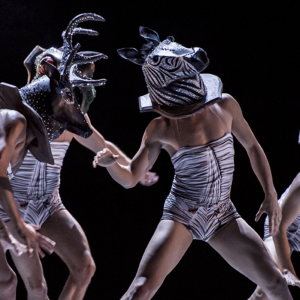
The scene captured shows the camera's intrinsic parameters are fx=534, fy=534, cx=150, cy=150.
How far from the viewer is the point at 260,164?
10.7 feet

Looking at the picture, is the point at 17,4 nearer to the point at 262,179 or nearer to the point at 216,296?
the point at 262,179

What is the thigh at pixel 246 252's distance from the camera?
2916mm

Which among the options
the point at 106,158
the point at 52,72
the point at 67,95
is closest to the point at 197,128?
the point at 106,158

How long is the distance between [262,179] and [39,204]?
1.43 m

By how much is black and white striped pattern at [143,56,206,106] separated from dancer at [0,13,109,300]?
0.36 m

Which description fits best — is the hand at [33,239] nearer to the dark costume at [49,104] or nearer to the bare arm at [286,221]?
the dark costume at [49,104]

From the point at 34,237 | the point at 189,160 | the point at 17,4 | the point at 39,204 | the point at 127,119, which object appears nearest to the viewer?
the point at 34,237

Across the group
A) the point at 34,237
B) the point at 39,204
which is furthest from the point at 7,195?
the point at 39,204

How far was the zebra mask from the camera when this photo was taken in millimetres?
3080

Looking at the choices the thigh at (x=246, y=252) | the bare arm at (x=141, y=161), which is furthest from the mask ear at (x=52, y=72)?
the thigh at (x=246, y=252)

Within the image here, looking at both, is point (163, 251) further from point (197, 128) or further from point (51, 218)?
point (51, 218)

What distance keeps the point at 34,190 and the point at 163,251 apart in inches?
41.6

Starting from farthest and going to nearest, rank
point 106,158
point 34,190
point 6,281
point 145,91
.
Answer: point 145,91 < point 34,190 < point 106,158 < point 6,281

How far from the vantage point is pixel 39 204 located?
3.48 m
